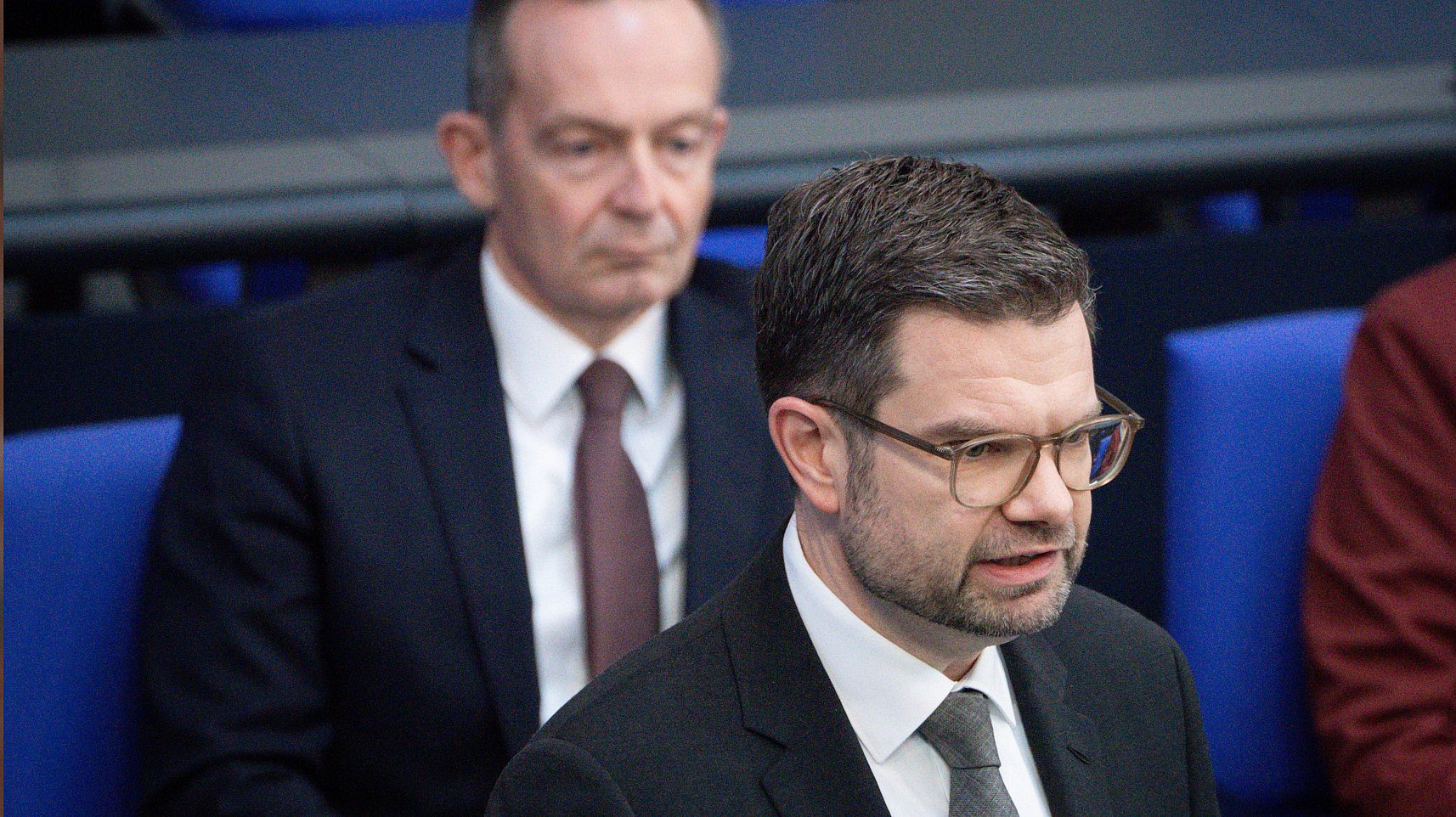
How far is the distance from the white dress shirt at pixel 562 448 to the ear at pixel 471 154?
6 centimetres

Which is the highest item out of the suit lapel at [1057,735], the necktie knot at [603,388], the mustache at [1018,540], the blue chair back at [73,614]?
the mustache at [1018,540]

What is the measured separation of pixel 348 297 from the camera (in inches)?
53.6

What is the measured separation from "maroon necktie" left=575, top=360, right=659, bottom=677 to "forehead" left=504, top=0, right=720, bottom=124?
0.27m

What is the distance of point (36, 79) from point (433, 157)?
619mm

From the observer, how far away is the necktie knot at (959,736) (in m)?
0.80

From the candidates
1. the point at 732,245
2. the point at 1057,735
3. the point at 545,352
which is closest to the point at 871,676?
the point at 1057,735

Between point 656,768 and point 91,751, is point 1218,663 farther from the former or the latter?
point 91,751

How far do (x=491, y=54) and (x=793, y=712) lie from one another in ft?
2.62

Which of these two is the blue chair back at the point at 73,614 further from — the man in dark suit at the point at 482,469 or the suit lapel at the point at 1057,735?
the suit lapel at the point at 1057,735

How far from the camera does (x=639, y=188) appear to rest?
1324mm

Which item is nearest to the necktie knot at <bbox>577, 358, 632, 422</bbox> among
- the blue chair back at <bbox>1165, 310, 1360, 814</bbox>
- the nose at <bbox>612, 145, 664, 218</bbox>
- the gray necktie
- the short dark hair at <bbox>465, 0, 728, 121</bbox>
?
the nose at <bbox>612, 145, 664, 218</bbox>

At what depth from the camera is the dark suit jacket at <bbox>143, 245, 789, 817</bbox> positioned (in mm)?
1201

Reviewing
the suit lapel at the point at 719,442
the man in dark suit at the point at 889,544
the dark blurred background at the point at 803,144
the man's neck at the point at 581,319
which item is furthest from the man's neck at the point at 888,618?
the dark blurred background at the point at 803,144

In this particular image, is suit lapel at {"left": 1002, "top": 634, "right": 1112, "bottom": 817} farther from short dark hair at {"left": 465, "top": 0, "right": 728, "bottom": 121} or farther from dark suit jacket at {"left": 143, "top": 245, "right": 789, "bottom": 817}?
short dark hair at {"left": 465, "top": 0, "right": 728, "bottom": 121}
